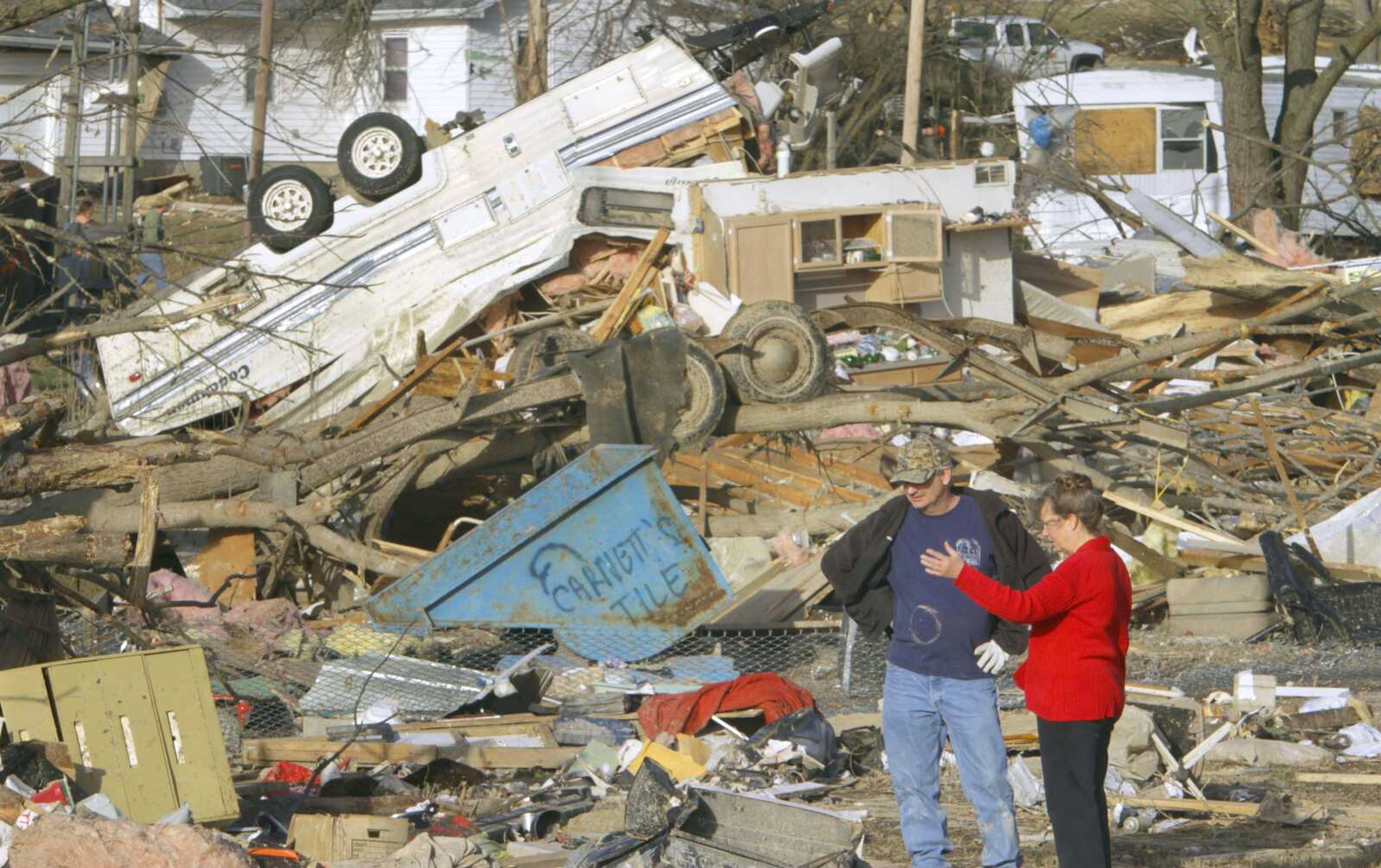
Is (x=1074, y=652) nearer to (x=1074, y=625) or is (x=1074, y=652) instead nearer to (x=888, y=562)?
(x=1074, y=625)

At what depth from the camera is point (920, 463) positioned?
17.6ft

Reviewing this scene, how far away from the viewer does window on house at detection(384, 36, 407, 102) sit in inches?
1246

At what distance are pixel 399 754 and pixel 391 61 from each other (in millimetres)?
25538

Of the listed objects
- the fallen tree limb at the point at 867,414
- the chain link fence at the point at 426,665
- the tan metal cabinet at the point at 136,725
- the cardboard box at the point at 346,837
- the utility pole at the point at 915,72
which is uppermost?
the utility pole at the point at 915,72

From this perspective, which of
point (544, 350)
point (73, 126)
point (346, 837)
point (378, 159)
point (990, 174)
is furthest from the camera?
point (73, 126)

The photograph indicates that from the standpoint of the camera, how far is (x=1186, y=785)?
24.2ft

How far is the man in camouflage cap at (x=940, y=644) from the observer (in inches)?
211

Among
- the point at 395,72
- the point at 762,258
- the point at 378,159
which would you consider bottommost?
the point at 762,258

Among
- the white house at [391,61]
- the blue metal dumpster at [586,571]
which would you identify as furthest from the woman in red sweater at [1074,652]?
the white house at [391,61]

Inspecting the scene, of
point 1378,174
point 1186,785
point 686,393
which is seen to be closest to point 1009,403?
point 686,393

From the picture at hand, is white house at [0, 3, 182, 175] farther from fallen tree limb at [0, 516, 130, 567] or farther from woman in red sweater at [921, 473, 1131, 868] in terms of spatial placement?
woman in red sweater at [921, 473, 1131, 868]

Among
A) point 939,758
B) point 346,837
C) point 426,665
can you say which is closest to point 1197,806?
point 939,758

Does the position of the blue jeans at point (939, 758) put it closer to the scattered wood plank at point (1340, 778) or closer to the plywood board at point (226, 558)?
the scattered wood plank at point (1340, 778)

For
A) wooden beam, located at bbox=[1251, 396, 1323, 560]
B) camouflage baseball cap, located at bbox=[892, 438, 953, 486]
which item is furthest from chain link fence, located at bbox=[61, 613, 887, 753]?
camouflage baseball cap, located at bbox=[892, 438, 953, 486]
